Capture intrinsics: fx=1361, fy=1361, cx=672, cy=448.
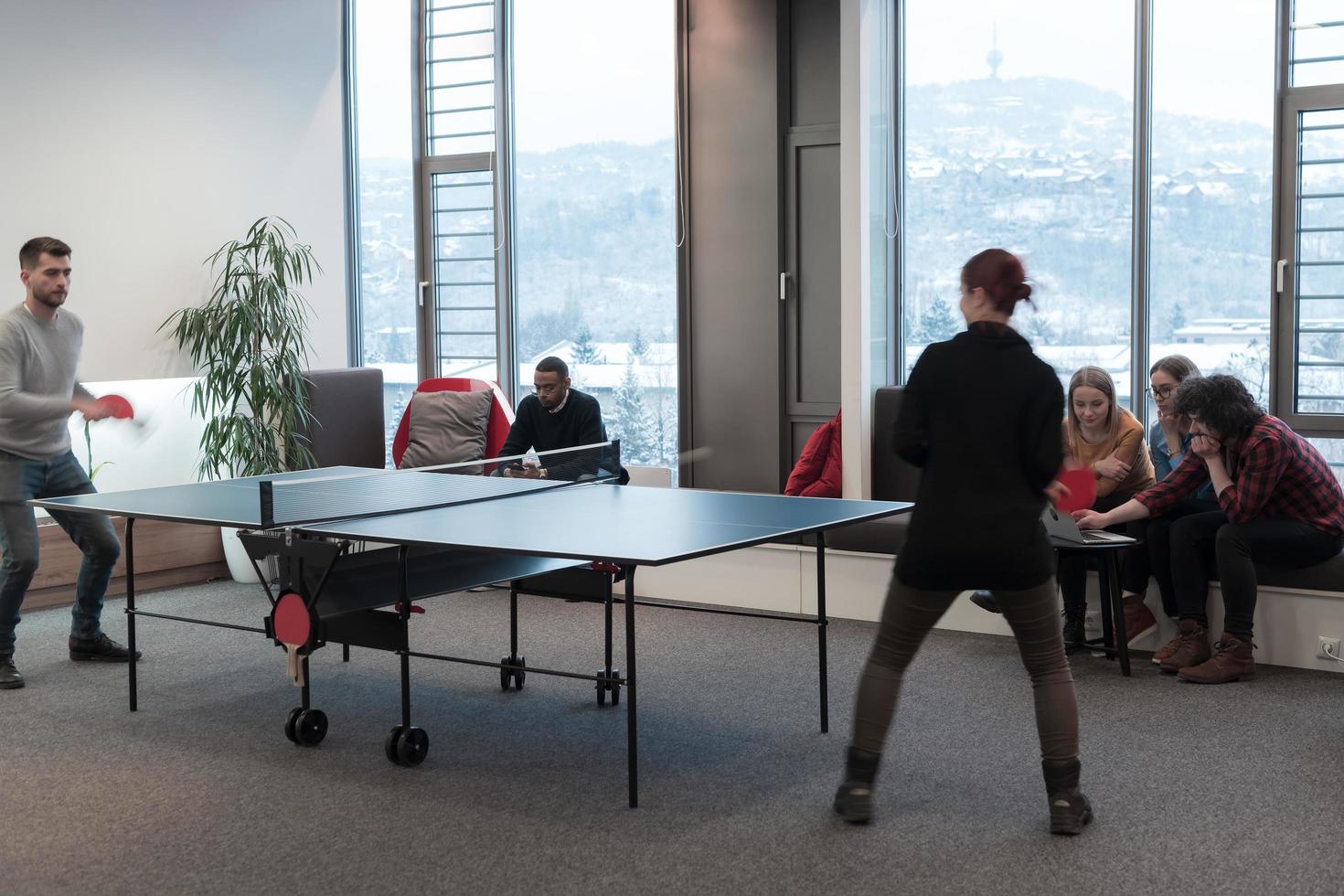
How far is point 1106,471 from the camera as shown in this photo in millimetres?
5238

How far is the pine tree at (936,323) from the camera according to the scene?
655cm

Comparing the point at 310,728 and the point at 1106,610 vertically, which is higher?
the point at 1106,610

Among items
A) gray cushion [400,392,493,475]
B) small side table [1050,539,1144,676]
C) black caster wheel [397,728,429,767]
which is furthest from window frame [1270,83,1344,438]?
black caster wheel [397,728,429,767]

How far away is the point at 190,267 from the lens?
7.09 m

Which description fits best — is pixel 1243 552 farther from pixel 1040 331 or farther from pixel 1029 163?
pixel 1029 163

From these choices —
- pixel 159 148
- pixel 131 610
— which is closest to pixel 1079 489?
pixel 131 610

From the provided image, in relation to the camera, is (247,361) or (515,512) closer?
(515,512)

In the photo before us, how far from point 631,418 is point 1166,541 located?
309 cm

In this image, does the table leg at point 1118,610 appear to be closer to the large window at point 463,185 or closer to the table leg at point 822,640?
the table leg at point 822,640

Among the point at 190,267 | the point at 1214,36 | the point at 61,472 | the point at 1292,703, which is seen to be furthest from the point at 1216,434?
the point at 190,267

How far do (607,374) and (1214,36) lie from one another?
11.2ft

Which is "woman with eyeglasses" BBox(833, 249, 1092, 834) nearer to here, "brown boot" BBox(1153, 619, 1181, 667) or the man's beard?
"brown boot" BBox(1153, 619, 1181, 667)

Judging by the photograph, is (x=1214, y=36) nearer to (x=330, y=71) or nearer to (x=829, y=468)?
(x=829, y=468)

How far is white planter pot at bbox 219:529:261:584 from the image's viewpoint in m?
6.95
